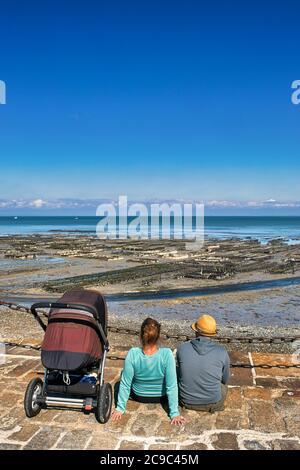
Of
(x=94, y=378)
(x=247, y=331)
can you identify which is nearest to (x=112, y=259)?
(x=247, y=331)

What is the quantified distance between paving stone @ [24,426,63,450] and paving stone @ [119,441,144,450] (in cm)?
66

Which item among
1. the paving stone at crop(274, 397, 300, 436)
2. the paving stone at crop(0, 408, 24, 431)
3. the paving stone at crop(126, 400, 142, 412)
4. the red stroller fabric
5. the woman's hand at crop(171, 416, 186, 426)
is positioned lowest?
the paving stone at crop(274, 397, 300, 436)

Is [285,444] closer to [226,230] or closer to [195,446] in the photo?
[195,446]

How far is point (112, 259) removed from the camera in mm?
27500

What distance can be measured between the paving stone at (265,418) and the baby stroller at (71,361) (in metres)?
1.57

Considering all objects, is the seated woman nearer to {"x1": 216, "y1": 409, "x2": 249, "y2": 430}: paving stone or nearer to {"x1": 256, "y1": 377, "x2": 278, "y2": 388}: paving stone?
{"x1": 216, "y1": 409, "x2": 249, "y2": 430}: paving stone

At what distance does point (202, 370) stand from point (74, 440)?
1.46 meters

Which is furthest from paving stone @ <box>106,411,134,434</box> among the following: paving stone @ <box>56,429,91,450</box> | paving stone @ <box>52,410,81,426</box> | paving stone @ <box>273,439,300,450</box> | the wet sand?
the wet sand

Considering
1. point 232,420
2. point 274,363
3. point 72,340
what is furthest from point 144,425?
point 274,363

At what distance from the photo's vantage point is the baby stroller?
3.96 m

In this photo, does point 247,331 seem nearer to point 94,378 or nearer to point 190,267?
point 94,378

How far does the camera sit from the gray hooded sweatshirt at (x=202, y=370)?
4.34m

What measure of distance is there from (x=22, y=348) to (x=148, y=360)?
3.40m

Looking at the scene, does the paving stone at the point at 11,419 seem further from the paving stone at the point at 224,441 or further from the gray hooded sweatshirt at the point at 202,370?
the paving stone at the point at 224,441
